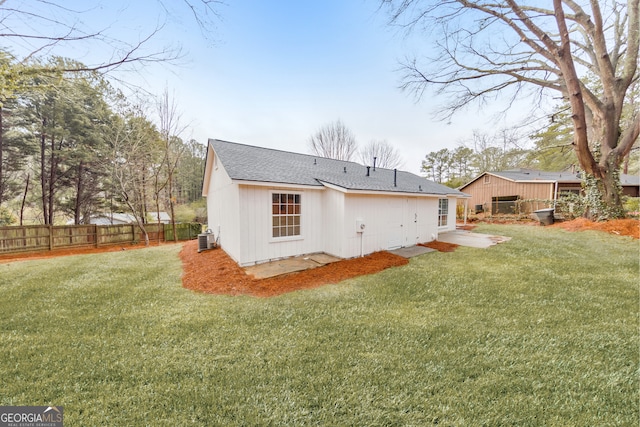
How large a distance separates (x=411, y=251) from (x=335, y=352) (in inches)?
236

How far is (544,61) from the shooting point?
39.0 feet

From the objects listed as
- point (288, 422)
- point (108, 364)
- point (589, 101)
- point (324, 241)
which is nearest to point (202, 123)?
point (324, 241)

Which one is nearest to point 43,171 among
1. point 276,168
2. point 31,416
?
point 276,168

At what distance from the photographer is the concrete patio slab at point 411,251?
742 cm

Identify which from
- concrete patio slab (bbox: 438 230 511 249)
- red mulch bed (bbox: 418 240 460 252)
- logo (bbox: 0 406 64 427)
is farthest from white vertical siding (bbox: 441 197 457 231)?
logo (bbox: 0 406 64 427)

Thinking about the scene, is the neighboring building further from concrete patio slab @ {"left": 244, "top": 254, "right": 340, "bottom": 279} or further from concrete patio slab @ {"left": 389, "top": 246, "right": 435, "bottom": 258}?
concrete patio slab @ {"left": 244, "top": 254, "right": 340, "bottom": 279}

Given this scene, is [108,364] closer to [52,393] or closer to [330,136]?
[52,393]

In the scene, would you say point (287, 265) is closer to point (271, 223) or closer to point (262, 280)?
point (262, 280)

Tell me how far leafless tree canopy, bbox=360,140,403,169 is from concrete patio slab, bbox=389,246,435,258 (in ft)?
60.8

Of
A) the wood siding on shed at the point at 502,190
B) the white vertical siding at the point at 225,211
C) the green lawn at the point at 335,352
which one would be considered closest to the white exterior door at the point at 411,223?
the green lawn at the point at 335,352

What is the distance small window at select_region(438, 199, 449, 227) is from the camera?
11697 mm

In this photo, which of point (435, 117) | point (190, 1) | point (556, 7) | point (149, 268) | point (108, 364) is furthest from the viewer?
point (435, 117)

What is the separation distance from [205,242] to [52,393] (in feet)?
21.5

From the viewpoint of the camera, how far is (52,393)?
2.06 metres
